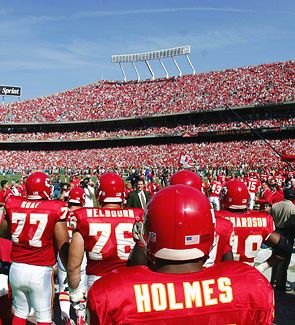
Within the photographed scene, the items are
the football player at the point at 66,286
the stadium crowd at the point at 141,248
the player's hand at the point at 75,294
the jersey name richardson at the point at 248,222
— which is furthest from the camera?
the football player at the point at 66,286

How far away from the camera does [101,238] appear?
3.85m

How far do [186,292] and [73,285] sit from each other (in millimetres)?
2406

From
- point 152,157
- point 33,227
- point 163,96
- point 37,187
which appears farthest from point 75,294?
point 163,96

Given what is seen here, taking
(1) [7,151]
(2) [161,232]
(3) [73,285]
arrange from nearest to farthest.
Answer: (2) [161,232], (3) [73,285], (1) [7,151]

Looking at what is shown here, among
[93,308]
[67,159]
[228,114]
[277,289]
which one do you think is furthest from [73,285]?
[67,159]

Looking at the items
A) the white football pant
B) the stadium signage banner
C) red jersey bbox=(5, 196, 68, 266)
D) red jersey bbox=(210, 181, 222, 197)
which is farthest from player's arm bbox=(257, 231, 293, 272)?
the stadium signage banner

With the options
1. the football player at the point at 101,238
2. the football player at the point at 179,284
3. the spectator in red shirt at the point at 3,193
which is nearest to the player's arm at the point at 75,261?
the football player at the point at 101,238

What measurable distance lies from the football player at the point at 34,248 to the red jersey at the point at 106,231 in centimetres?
35

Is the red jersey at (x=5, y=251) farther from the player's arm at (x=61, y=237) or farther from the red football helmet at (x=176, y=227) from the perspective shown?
the red football helmet at (x=176, y=227)

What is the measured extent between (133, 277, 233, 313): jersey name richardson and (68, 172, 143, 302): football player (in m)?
2.19

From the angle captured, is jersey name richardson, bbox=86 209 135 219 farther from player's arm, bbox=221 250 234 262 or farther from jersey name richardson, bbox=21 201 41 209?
player's arm, bbox=221 250 234 262

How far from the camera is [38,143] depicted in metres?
56.1

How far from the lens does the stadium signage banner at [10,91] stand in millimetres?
63625

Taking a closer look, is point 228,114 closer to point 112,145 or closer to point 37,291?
point 112,145
